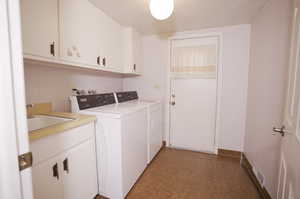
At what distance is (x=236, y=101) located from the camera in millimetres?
2361

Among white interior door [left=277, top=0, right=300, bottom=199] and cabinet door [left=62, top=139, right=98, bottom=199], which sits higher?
white interior door [left=277, top=0, right=300, bottom=199]

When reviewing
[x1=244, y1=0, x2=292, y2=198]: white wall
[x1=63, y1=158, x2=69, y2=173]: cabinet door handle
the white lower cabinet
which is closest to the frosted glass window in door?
[x1=244, y1=0, x2=292, y2=198]: white wall

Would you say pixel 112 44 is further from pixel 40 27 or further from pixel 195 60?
pixel 195 60

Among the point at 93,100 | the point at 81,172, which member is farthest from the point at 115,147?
the point at 93,100

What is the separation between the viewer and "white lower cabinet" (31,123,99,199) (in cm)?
96

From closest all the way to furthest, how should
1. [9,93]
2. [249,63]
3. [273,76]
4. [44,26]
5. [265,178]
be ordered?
1. [9,93]
2. [44,26]
3. [273,76]
4. [265,178]
5. [249,63]

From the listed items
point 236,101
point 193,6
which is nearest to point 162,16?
point 193,6

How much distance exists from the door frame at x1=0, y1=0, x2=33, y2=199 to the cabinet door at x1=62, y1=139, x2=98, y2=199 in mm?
703

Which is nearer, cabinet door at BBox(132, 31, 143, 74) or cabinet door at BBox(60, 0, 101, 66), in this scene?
cabinet door at BBox(60, 0, 101, 66)

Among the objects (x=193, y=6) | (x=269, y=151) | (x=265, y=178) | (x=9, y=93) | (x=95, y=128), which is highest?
(x=193, y=6)

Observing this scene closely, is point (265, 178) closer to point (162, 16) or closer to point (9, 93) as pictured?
point (162, 16)

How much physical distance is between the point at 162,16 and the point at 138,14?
848 mm

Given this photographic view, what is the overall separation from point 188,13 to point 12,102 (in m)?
2.08

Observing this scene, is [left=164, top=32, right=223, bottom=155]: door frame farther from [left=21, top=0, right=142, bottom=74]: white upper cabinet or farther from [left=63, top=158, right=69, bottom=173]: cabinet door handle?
[left=63, top=158, right=69, bottom=173]: cabinet door handle
